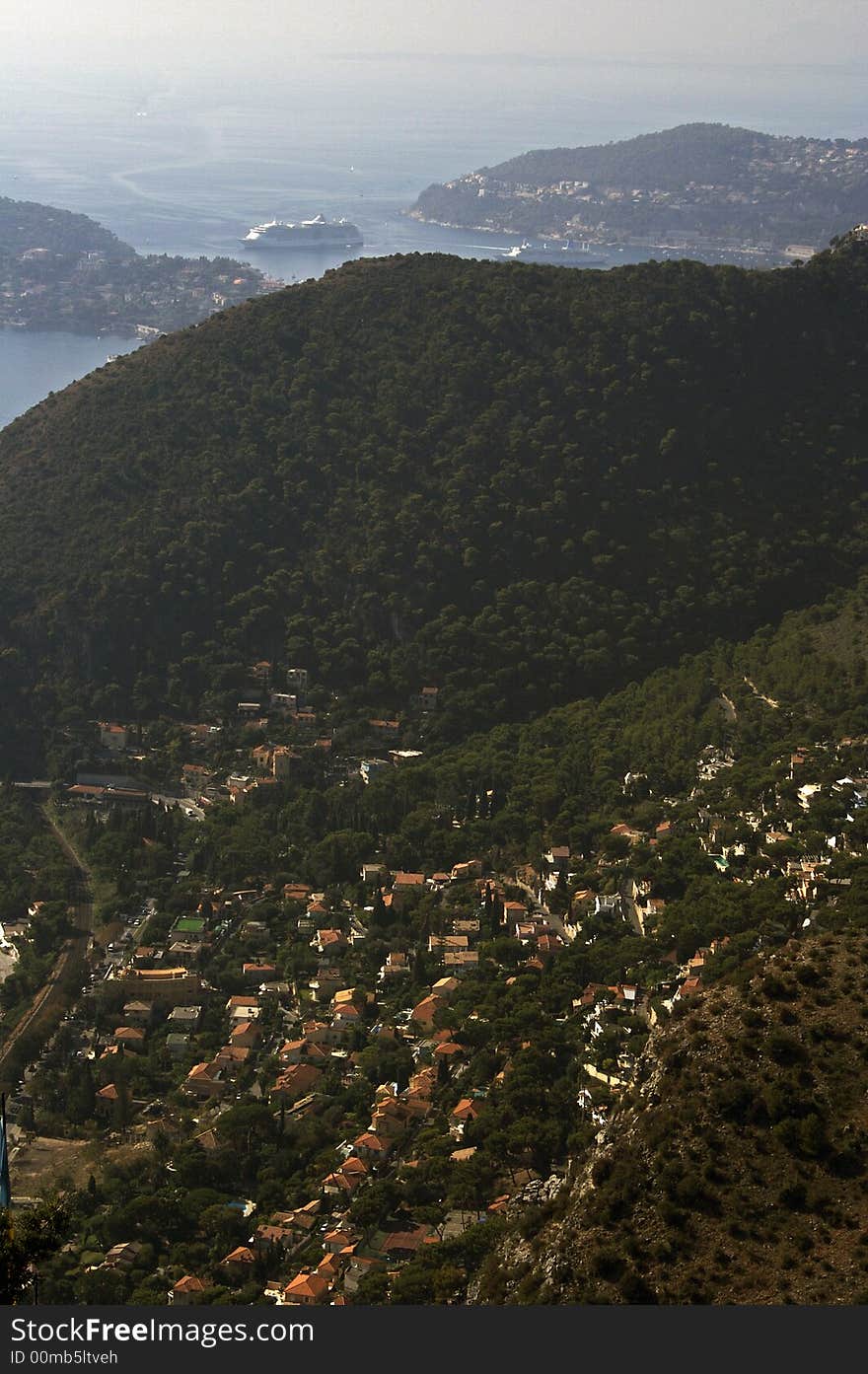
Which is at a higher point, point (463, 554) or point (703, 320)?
point (703, 320)

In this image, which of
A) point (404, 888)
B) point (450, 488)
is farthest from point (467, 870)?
point (450, 488)

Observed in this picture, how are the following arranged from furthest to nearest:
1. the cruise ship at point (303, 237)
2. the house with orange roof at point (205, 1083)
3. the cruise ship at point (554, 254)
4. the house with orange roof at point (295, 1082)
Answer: the cruise ship at point (303, 237), the cruise ship at point (554, 254), the house with orange roof at point (205, 1083), the house with orange roof at point (295, 1082)

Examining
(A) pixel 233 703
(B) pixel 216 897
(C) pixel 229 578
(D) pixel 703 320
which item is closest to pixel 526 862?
(B) pixel 216 897

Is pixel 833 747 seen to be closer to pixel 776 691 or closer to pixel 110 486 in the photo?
pixel 776 691

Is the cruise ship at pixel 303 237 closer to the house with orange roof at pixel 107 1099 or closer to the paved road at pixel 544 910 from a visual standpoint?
the paved road at pixel 544 910

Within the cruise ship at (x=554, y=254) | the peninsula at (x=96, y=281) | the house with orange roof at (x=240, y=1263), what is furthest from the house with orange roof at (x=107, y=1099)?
the cruise ship at (x=554, y=254)

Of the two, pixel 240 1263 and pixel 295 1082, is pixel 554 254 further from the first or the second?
pixel 240 1263
